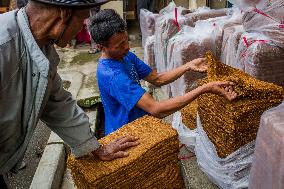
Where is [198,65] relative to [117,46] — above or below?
below

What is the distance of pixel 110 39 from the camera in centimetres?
281

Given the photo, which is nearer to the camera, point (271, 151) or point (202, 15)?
point (271, 151)

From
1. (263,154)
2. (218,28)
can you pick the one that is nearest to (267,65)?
(218,28)

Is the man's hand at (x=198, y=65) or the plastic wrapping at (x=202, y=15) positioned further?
the plastic wrapping at (x=202, y=15)

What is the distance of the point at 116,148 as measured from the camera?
8.00 feet

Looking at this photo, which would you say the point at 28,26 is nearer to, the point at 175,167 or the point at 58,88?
the point at 58,88

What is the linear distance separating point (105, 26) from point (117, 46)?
194 millimetres

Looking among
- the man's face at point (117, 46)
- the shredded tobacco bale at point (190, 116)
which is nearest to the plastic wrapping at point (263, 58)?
the shredded tobacco bale at point (190, 116)

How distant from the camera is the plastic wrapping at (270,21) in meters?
3.03

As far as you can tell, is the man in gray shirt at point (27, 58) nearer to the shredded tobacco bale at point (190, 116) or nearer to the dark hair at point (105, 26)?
the dark hair at point (105, 26)

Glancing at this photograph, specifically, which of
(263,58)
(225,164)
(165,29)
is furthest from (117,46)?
(165,29)

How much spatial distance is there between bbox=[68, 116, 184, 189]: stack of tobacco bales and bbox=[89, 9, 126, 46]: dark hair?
76 cm

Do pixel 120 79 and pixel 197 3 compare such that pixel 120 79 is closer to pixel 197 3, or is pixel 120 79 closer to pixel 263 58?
pixel 263 58

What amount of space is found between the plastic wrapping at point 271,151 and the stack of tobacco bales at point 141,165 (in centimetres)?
85
